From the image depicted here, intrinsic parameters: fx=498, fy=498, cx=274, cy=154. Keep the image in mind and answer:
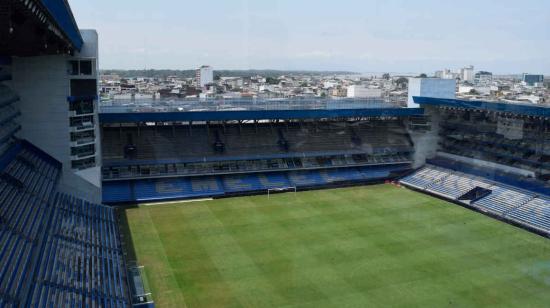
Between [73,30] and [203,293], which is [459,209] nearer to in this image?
[203,293]

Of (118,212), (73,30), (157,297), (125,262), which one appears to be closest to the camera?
(157,297)

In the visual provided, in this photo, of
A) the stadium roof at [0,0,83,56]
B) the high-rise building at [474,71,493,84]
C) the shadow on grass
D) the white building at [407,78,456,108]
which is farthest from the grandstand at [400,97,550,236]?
the high-rise building at [474,71,493,84]

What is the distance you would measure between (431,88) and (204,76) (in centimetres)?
3174

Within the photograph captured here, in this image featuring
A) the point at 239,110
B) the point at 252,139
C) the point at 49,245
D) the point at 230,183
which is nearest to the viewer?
the point at 49,245

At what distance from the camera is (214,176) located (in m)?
22.7

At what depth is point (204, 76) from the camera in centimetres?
5262

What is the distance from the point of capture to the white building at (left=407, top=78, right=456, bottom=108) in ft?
82.6

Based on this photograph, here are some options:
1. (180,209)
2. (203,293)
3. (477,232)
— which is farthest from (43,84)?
(477,232)

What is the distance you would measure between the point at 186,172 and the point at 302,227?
700 centimetres

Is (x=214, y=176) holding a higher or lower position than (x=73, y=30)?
lower

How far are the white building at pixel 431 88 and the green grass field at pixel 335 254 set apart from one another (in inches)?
259

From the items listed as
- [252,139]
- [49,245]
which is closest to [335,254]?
[49,245]

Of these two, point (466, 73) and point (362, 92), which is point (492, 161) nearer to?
point (362, 92)

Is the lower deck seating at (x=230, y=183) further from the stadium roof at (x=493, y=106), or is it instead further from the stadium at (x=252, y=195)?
the stadium roof at (x=493, y=106)
